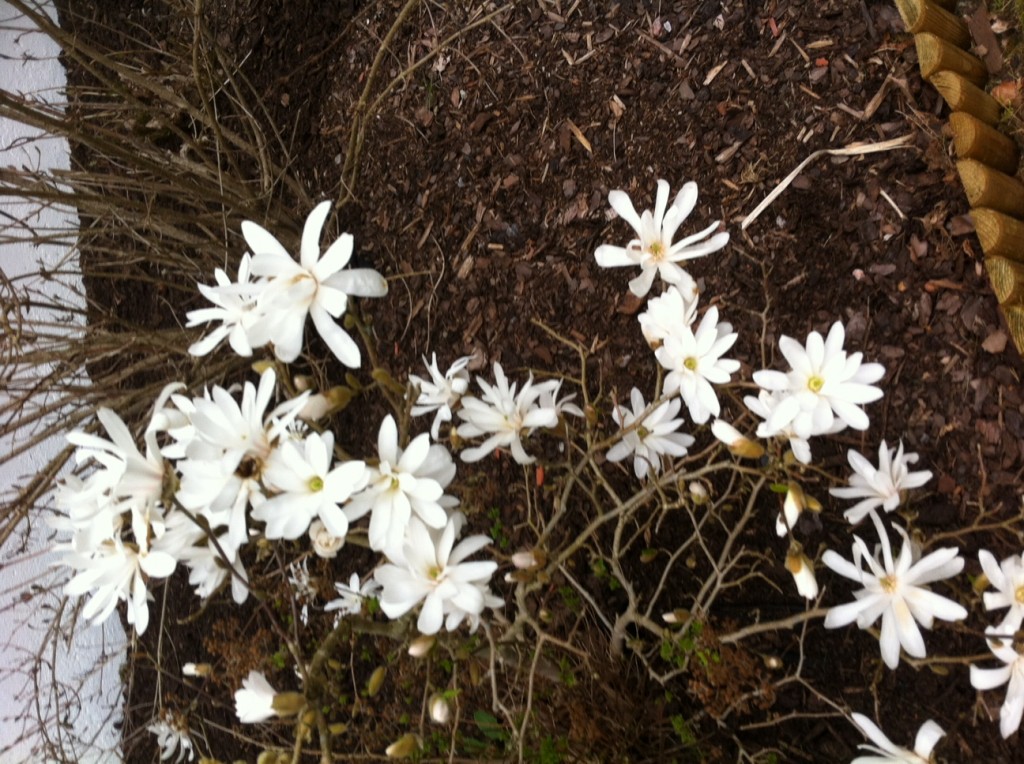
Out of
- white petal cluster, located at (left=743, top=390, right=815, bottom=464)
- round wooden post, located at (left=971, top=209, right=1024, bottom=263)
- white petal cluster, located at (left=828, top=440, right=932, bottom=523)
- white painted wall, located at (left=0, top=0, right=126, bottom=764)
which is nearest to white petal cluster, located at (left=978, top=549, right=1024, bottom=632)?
white petal cluster, located at (left=828, top=440, right=932, bottom=523)

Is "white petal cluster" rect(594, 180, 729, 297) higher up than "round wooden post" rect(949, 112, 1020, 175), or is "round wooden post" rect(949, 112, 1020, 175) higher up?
"white petal cluster" rect(594, 180, 729, 297)

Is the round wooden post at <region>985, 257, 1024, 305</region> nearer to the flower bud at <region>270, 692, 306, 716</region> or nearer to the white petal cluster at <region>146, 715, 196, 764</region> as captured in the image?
the flower bud at <region>270, 692, 306, 716</region>

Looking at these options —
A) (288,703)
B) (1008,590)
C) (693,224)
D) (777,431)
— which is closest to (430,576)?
(288,703)

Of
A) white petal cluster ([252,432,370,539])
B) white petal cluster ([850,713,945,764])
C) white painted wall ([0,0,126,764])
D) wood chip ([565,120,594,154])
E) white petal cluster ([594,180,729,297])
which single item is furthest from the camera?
white painted wall ([0,0,126,764])

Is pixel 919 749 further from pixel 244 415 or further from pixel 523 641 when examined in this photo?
pixel 244 415

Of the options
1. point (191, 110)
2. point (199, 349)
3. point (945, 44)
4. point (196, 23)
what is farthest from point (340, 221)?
A: point (945, 44)

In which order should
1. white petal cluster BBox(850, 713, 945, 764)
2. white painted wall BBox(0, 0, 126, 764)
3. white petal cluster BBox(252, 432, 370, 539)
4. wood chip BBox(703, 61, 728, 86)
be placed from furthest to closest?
1. white painted wall BBox(0, 0, 126, 764)
2. wood chip BBox(703, 61, 728, 86)
3. white petal cluster BBox(850, 713, 945, 764)
4. white petal cluster BBox(252, 432, 370, 539)
